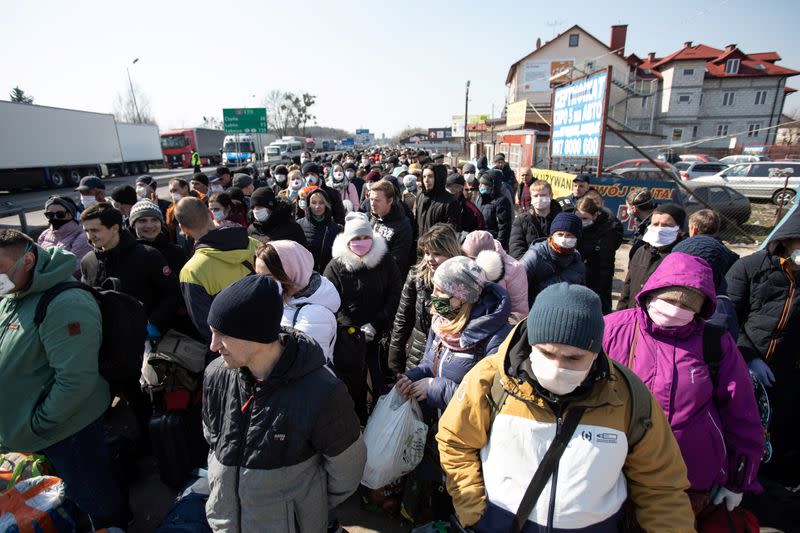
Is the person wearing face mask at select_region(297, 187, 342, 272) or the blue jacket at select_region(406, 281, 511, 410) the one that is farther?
the person wearing face mask at select_region(297, 187, 342, 272)

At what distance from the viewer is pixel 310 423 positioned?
67.6 inches

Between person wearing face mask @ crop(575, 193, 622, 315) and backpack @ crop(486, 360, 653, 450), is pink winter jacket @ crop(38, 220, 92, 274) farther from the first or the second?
person wearing face mask @ crop(575, 193, 622, 315)

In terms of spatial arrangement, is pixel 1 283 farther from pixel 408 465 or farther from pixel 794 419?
pixel 794 419

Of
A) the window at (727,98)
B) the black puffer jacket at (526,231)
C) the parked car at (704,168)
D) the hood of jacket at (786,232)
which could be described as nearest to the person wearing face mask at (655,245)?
the hood of jacket at (786,232)

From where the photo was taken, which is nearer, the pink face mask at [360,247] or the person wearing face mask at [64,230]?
the pink face mask at [360,247]

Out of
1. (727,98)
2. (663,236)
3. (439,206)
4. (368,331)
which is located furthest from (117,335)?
(727,98)

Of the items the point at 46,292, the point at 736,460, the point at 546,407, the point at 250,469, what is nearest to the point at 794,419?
the point at 736,460

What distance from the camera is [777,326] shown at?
2.77m

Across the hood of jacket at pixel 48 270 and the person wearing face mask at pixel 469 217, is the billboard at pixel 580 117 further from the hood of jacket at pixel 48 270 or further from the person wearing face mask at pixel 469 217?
the hood of jacket at pixel 48 270

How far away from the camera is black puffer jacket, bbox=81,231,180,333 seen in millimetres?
3197

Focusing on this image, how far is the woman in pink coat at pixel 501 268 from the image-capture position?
3.02 meters

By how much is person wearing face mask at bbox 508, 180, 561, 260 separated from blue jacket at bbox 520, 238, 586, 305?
1253 millimetres

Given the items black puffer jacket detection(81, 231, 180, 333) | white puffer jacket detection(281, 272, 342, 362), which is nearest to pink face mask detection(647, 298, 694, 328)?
white puffer jacket detection(281, 272, 342, 362)

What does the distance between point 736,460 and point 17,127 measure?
29516 millimetres
